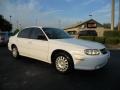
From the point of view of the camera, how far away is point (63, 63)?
7.07m

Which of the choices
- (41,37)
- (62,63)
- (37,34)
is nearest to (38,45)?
(41,37)

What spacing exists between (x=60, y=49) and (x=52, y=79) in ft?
3.68

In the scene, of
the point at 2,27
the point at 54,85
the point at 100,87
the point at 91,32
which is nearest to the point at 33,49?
the point at 54,85

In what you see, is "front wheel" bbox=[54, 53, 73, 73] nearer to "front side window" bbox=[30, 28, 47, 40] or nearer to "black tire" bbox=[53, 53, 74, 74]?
"black tire" bbox=[53, 53, 74, 74]

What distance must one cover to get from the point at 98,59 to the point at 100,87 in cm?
111

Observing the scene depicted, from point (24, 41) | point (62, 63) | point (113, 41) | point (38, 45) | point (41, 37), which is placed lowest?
point (62, 63)

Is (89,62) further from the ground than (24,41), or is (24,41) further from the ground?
(24,41)

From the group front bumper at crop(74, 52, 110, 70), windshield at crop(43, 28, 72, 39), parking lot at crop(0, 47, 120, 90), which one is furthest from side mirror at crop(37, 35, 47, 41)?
front bumper at crop(74, 52, 110, 70)

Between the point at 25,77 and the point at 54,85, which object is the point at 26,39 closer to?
the point at 25,77

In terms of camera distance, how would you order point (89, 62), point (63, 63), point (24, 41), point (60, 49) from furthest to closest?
1. point (24, 41)
2. point (60, 49)
3. point (63, 63)
4. point (89, 62)

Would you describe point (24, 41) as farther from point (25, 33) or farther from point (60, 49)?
point (60, 49)

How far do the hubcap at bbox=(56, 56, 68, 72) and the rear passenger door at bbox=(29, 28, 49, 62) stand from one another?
63cm

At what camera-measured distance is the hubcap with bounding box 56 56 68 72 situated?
7039 mm

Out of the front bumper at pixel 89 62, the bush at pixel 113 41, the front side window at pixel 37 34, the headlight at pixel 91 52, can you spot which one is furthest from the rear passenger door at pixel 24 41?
the bush at pixel 113 41
